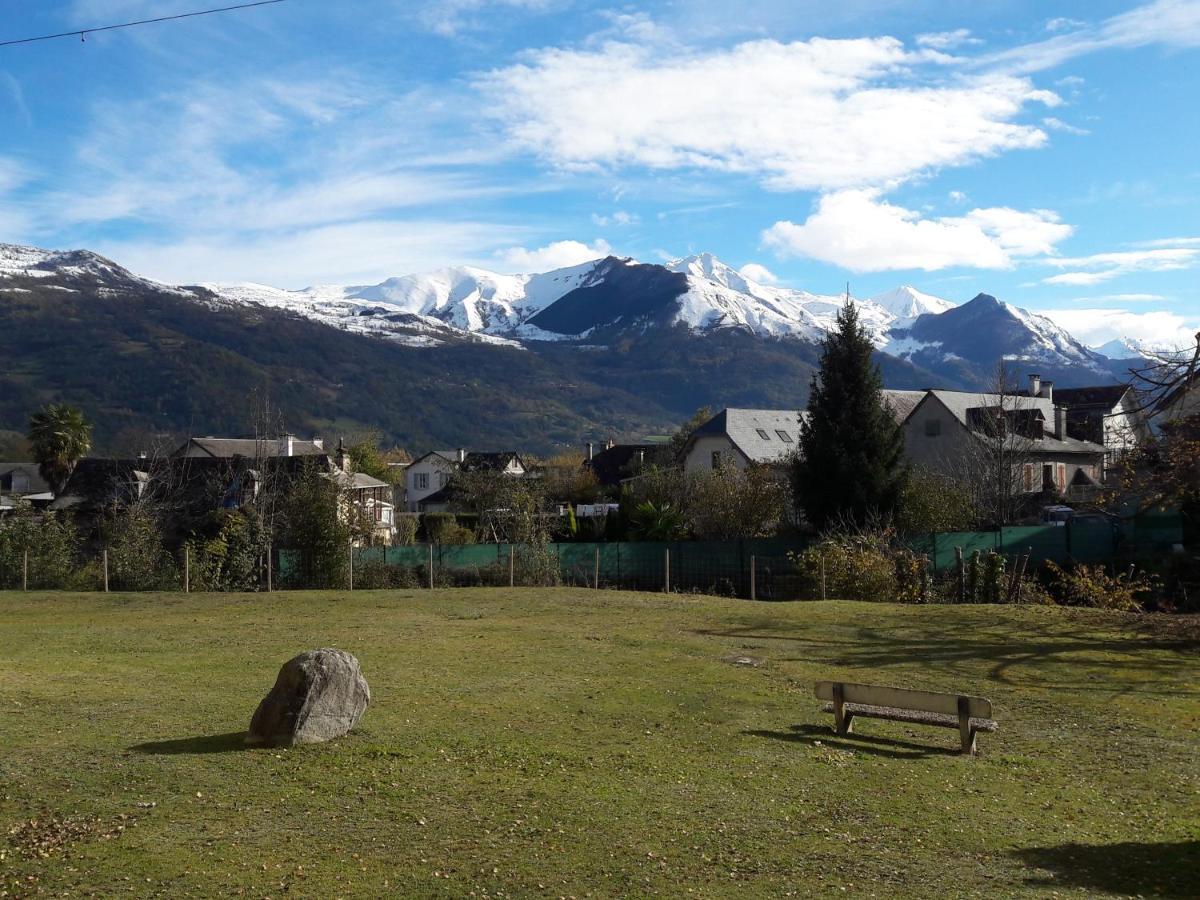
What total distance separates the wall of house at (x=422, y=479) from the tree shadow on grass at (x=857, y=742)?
89.6 m

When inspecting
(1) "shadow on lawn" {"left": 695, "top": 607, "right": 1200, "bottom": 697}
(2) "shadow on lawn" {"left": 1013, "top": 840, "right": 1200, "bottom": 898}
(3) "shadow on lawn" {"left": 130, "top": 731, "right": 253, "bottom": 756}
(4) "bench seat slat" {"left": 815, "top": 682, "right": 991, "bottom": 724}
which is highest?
(4) "bench seat slat" {"left": 815, "top": 682, "right": 991, "bottom": 724}

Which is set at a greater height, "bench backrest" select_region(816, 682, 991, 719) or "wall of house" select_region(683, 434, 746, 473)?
"wall of house" select_region(683, 434, 746, 473)

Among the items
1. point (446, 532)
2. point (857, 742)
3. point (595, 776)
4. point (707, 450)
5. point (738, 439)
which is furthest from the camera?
point (707, 450)

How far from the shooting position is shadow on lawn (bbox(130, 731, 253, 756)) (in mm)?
10930

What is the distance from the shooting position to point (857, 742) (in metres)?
12.9

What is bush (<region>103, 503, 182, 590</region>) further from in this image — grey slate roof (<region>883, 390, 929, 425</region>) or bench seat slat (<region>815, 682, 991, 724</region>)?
grey slate roof (<region>883, 390, 929, 425</region>)

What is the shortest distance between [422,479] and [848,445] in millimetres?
69291

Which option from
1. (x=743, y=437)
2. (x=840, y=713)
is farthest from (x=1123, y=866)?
(x=743, y=437)

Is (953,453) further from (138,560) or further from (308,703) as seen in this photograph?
(308,703)

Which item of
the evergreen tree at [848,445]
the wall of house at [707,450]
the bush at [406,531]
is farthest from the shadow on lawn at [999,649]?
the wall of house at [707,450]

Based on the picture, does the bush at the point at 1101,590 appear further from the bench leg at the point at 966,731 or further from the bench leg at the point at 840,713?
the bench leg at the point at 966,731

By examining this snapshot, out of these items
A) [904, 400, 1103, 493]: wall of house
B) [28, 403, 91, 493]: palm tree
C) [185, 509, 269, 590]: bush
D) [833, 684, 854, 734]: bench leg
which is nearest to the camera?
[833, 684, 854, 734]: bench leg

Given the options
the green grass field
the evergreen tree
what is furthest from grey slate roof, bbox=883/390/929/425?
the green grass field

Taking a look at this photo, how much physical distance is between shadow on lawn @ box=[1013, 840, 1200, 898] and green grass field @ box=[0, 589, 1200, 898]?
30mm
